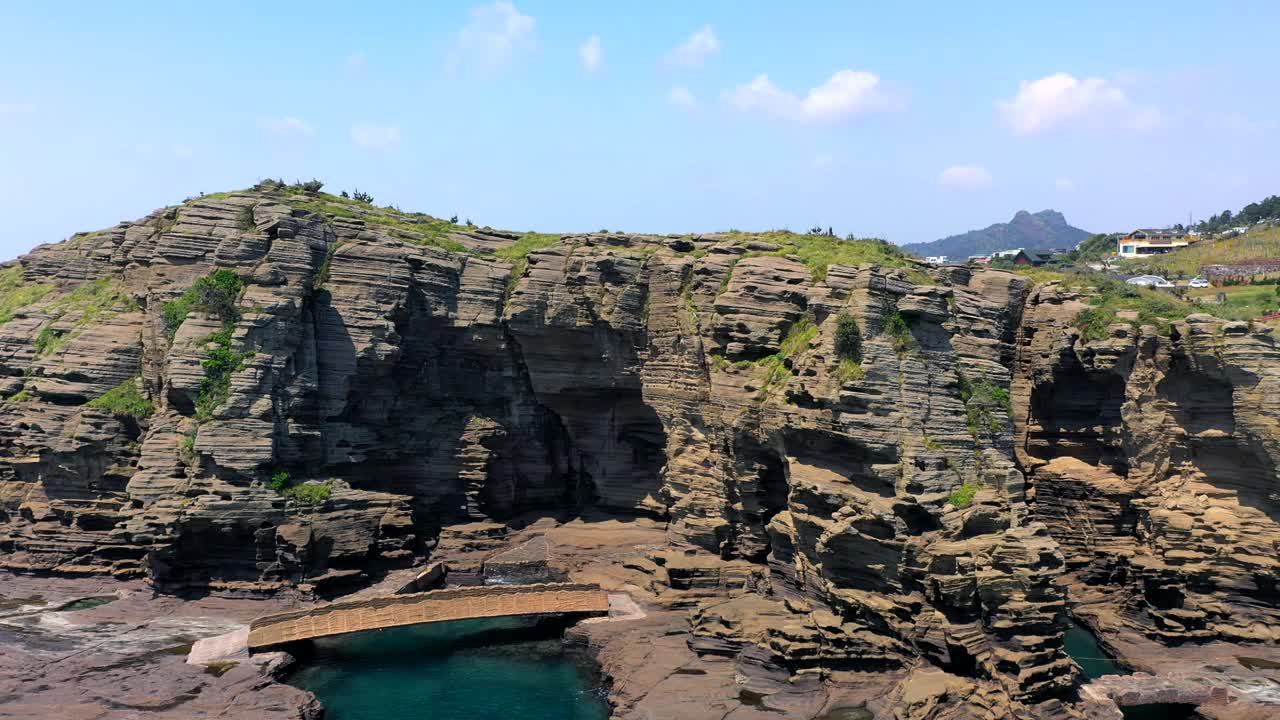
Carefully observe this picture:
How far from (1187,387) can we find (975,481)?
1393 cm

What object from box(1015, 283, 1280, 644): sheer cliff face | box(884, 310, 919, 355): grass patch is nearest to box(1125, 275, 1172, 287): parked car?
box(1015, 283, 1280, 644): sheer cliff face

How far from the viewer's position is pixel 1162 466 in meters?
43.6

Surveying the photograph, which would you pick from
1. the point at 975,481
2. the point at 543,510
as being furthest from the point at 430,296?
the point at 975,481

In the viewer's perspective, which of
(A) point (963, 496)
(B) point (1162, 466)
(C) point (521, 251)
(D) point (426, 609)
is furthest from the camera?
(C) point (521, 251)

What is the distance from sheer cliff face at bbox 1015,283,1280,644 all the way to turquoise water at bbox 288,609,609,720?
24584 mm

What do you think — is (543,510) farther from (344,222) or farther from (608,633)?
(344,222)

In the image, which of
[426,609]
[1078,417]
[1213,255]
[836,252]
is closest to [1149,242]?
[1213,255]

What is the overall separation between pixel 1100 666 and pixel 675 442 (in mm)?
21619

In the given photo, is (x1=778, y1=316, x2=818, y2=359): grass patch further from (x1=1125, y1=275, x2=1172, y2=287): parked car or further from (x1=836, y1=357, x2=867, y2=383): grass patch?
(x1=1125, y1=275, x2=1172, y2=287): parked car

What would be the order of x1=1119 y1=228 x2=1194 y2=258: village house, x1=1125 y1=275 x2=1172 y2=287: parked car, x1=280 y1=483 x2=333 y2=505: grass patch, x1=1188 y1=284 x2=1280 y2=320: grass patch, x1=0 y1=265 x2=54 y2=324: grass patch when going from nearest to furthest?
x1=280 y1=483 x2=333 y2=505: grass patch < x1=0 y1=265 x2=54 y2=324: grass patch < x1=1188 y1=284 x2=1280 y2=320: grass patch < x1=1125 y1=275 x2=1172 y2=287: parked car < x1=1119 y1=228 x2=1194 y2=258: village house

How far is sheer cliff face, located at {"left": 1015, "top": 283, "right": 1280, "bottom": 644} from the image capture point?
131 feet

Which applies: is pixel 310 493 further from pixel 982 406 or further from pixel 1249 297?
pixel 1249 297

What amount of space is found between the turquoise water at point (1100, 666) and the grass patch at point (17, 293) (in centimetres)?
5634

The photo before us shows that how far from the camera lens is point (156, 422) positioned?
47.2 m
